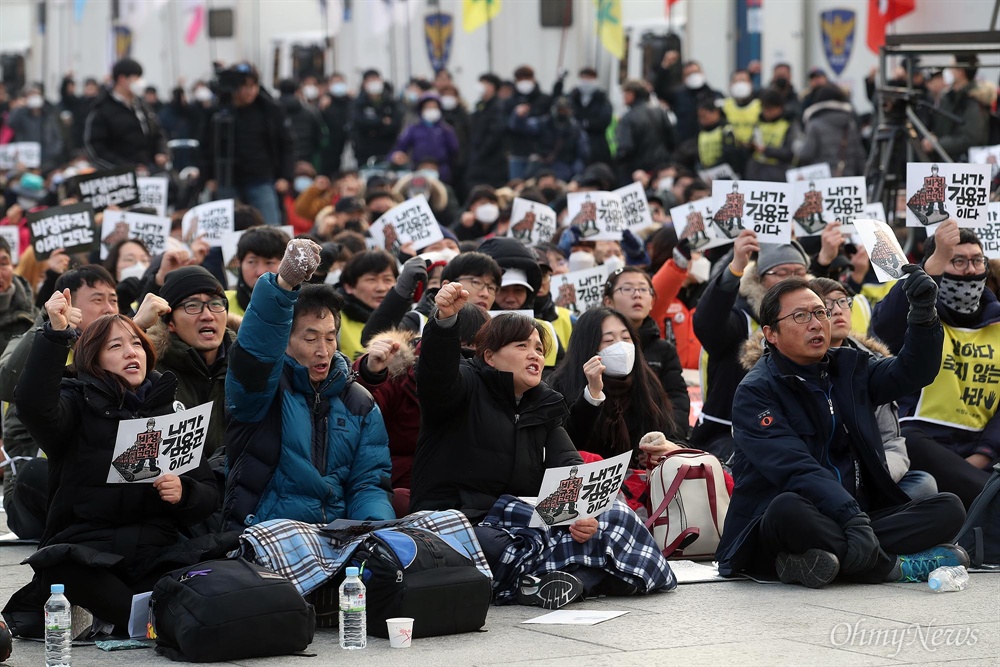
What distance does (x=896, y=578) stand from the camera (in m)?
7.38

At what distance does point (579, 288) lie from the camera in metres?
10.6

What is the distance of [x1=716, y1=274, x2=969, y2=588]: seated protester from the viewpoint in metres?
7.19

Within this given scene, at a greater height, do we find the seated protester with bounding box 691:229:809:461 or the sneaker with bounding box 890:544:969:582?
the seated protester with bounding box 691:229:809:461

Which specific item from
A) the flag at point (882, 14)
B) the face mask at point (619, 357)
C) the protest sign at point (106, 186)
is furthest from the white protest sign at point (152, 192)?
the face mask at point (619, 357)

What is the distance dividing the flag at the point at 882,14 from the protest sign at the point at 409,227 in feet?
15.1

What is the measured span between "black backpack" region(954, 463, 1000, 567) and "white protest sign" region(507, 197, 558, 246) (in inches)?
229

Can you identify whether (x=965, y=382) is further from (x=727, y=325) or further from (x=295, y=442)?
(x=295, y=442)

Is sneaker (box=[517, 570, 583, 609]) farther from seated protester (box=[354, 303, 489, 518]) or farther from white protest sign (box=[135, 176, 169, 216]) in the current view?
A: white protest sign (box=[135, 176, 169, 216])

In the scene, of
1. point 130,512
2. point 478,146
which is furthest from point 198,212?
point 478,146

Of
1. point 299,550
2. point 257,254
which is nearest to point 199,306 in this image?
point 299,550

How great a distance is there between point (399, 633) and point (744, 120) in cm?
1423

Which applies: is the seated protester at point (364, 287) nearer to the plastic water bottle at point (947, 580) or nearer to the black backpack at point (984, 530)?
the black backpack at point (984, 530)

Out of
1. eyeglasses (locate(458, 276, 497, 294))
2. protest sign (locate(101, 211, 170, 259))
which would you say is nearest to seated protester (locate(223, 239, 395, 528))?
eyeglasses (locate(458, 276, 497, 294))

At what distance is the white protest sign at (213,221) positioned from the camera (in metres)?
11.8
